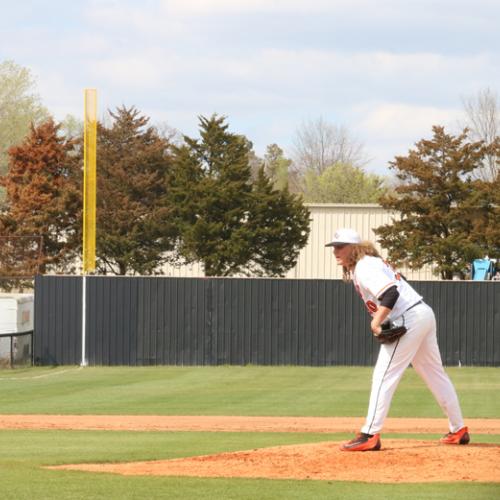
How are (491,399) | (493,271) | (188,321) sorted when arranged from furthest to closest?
(493,271), (188,321), (491,399)

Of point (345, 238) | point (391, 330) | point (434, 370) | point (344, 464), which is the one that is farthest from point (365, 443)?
point (345, 238)

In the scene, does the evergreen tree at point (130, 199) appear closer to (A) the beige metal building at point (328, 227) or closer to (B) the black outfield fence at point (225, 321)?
(A) the beige metal building at point (328, 227)

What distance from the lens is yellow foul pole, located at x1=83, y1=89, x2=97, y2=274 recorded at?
2827 cm

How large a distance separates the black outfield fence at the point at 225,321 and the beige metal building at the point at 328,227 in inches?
847

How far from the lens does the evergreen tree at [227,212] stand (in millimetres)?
40469

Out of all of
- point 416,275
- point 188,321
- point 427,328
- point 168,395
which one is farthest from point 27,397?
point 416,275

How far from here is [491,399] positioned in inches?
751

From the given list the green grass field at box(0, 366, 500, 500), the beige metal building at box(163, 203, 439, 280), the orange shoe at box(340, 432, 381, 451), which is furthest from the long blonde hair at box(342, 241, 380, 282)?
the beige metal building at box(163, 203, 439, 280)

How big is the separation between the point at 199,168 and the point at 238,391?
22257 millimetres

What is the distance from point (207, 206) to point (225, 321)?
13806mm

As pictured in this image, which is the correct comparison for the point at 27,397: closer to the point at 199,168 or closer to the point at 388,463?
the point at 388,463

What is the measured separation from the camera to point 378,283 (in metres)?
8.31

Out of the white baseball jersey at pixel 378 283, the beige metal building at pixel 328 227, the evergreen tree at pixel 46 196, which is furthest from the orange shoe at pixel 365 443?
the beige metal building at pixel 328 227

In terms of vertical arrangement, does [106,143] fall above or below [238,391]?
above
